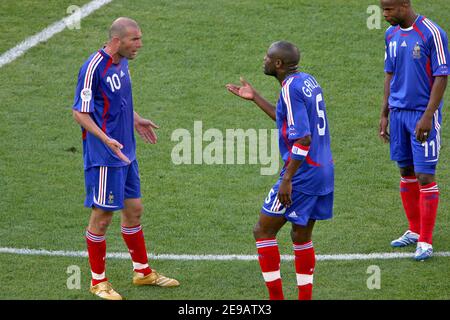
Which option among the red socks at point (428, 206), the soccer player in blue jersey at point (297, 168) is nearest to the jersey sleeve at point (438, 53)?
the red socks at point (428, 206)

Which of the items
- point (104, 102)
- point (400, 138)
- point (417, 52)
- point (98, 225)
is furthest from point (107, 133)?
point (417, 52)

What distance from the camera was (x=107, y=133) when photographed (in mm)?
7988

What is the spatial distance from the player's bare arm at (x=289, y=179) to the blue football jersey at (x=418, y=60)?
1823mm

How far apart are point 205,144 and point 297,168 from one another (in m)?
4.25

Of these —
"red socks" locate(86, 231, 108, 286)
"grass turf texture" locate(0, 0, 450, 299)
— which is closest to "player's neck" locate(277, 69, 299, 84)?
"grass turf texture" locate(0, 0, 450, 299)

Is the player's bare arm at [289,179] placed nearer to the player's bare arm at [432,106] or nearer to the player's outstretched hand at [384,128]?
the player's bare arm at [432,106]

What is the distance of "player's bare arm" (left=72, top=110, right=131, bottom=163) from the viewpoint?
771 cm

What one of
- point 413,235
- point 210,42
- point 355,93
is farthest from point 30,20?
point 413,235

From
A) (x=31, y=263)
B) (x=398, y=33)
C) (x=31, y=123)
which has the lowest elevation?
(x=31, y=263)

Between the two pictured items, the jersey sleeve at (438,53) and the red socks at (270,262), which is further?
the jersey sleeve at (438,53)

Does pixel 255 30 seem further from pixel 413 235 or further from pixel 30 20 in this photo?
pixel 413 235

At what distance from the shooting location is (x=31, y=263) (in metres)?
8.77

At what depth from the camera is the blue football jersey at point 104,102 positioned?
782 centimetres

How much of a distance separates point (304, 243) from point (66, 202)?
328 centimetres
